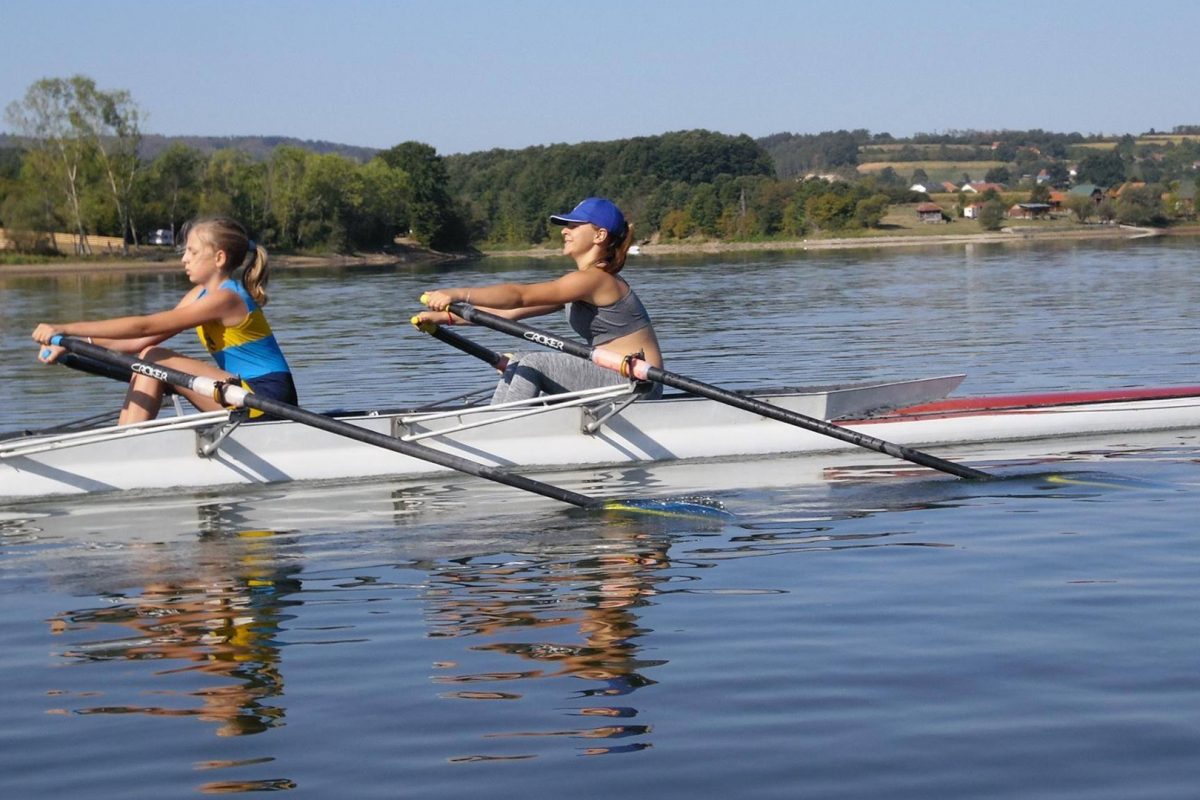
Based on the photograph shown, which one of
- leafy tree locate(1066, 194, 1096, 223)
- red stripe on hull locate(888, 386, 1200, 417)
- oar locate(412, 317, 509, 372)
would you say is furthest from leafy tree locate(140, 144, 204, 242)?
red stripe on hull locate(888, 386, 1200, 417)

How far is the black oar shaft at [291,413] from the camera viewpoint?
860cm

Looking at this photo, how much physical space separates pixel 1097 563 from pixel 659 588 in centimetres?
220

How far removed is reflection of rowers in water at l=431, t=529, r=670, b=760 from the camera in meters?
5.42

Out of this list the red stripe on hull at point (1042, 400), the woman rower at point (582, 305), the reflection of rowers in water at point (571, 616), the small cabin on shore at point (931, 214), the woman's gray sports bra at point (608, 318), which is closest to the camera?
the reflection of rowers in water at point (571, 616)

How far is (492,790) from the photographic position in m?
4.49

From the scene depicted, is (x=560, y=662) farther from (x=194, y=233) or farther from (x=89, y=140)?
(x=89, y=140)

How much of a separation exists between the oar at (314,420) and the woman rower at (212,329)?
14cm

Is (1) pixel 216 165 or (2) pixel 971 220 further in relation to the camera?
(2) pixel 971 220

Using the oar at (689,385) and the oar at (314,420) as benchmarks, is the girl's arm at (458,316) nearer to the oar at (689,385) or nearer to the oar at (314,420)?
the oar at (689,385)

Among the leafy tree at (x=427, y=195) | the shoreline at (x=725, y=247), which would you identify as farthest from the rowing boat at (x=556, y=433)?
the leafy tree at (x=427, y=195)

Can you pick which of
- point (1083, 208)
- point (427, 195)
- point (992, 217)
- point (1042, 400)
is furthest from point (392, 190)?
point (1042, 400)

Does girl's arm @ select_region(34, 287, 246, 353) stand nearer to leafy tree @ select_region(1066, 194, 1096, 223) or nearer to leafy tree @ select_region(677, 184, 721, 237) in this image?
leafy tree @ select_region(1066, 194, 1096, 223)

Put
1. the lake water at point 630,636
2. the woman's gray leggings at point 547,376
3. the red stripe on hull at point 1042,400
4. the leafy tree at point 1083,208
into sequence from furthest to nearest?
the leafy tree at point 1083,208, the red stripe on hull at point 1042,400, the woman's gray leggings at point 547,376, the lake water at point 630,636

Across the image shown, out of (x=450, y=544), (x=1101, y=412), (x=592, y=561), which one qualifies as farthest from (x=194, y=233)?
(x=1101, y=412)
